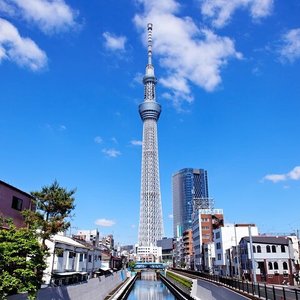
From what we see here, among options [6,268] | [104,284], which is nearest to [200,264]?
[104,284]

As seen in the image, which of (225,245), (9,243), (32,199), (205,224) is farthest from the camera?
(205,224)

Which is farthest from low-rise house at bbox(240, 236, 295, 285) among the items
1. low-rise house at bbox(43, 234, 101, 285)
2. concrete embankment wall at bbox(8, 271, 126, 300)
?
low-rise house at bbox(43, 234, 101, 285)

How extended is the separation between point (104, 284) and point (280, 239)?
107ft

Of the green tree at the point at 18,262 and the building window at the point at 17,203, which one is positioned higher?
the building window at the point at 17,203

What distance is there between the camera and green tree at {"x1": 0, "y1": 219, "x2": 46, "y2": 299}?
18406mm

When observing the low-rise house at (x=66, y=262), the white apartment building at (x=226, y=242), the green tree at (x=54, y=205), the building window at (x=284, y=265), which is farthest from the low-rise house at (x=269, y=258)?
the green tree at (x=54, y=205)

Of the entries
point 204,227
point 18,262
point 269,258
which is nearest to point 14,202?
point 18,262

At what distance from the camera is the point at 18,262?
1934cm

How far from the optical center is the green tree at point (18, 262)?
725 inches

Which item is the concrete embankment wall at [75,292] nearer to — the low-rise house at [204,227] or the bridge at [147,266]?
the low-rise house at [204,227]

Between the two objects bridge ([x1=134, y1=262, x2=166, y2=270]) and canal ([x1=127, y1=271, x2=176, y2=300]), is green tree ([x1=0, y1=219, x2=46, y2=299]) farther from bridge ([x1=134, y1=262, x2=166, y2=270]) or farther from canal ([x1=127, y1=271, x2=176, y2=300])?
bridge ([x1=134, y1=262, x2=166, y2=270])

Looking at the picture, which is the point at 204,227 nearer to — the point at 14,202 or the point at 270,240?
the point at 270,240

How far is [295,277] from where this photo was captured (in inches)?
2149

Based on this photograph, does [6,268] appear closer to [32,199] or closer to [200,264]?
[32,199]
